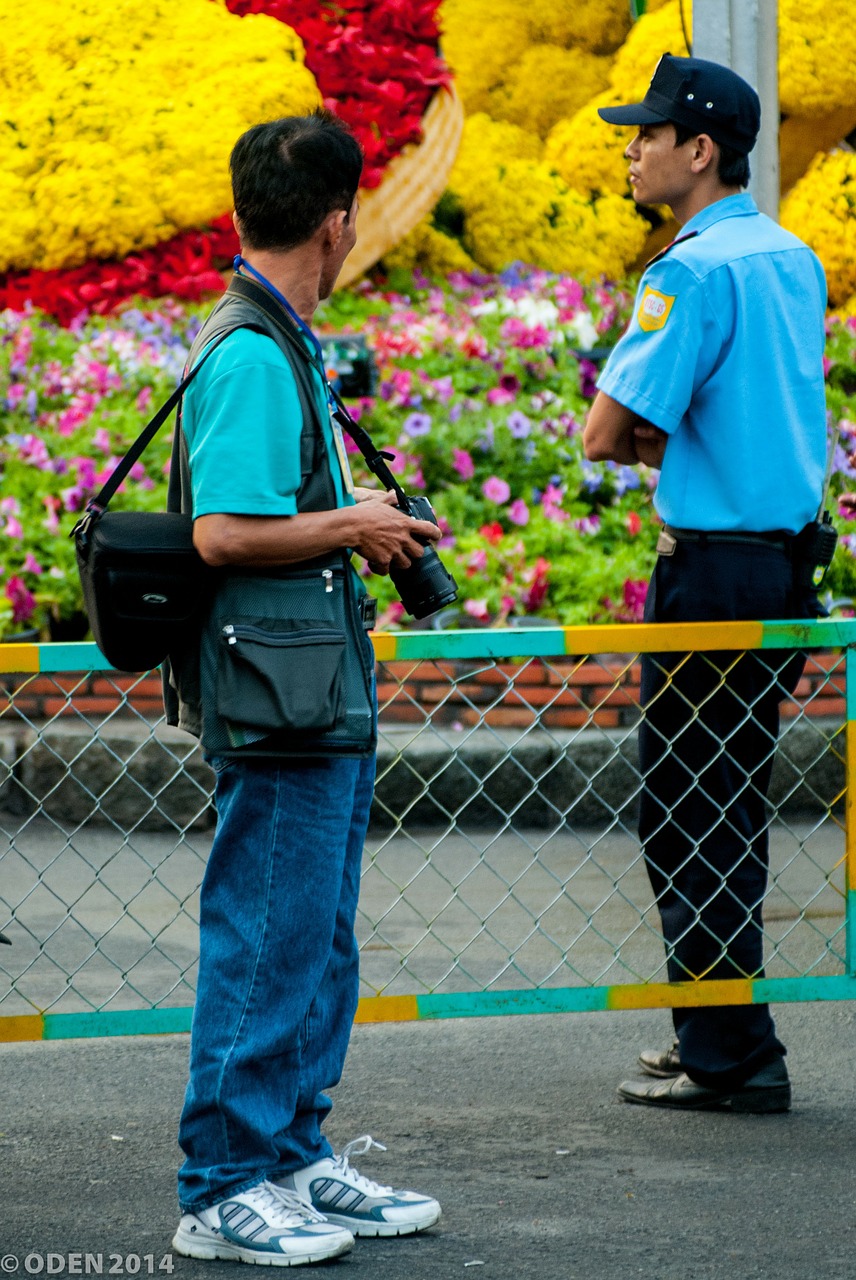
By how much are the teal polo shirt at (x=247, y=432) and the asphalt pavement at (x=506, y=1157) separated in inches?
48.1

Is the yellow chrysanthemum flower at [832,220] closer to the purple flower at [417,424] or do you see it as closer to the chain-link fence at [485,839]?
the purple flower at [417,424]

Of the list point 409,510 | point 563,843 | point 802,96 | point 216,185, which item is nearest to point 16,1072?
point 409,510

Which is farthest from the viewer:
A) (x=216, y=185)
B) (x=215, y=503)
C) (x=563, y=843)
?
(x=216, y=185)

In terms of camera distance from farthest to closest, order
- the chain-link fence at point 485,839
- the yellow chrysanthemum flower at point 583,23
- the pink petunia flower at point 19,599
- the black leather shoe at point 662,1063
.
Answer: the yellow chrysanthemum flower at point 583,23, the pink petunia flower at point 19,599, the black leather shoe at point 662,1063, the chain-link fence at point 485,839

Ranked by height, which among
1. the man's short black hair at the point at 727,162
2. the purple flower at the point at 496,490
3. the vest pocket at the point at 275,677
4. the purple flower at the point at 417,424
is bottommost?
the purple flower at the point at 496,490

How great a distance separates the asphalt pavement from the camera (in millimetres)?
2975

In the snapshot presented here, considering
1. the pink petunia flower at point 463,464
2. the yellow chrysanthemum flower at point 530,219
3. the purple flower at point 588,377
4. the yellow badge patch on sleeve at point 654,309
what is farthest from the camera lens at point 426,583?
the yellow chrysanthemum flower at point 530,219

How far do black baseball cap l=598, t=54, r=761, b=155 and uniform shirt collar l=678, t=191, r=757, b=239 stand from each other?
117 millimetres

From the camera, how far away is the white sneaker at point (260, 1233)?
2881 millimetres

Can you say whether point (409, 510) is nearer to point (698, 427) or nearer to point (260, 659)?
point (260, 659)

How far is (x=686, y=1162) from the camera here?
3430mm

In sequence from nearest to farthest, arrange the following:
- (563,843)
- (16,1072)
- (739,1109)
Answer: (739,1109)
(16,1072)
(563,843)

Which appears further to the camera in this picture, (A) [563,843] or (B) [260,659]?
(A) [563,843]

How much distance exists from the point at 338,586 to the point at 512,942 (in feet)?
7.98
